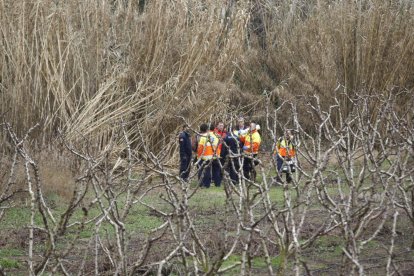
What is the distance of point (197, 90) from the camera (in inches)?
958

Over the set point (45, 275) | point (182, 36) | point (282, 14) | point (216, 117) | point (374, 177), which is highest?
point (282, 14)

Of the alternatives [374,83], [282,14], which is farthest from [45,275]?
[282,14]

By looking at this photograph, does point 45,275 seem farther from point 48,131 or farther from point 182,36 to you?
point 182,36

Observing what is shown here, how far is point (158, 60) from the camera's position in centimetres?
2428

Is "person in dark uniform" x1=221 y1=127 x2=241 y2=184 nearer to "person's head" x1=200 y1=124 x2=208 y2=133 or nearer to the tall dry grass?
"person's head" x1=200 y1=124 x2=208 y2=133

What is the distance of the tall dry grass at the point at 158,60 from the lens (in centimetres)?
2123

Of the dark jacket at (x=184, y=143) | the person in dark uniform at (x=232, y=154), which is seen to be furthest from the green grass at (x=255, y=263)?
the dark jacket at (x=184, y=143)

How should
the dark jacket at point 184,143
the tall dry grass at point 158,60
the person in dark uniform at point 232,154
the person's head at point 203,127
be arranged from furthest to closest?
1. the tall dry grass at point 158,60
2. the dark jacket at point 184,143
3. the person's head at point 203,127
4. the person in dark uniform at point 232,154

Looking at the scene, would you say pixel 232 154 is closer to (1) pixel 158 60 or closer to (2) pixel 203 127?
(2) pixel 203 127

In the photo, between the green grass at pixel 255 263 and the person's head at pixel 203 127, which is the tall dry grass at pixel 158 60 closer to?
the person's head at pixel 203 127

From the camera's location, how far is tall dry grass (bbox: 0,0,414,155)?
21.2 m

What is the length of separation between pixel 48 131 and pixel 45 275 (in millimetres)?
11108

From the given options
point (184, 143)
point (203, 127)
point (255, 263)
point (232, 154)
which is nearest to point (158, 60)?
point (184, 143)

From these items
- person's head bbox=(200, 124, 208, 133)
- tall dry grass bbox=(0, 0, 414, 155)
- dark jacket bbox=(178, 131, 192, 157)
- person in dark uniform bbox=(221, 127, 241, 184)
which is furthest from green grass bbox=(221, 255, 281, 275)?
tall dry grass bbox=(0, 0, 414, 155)
